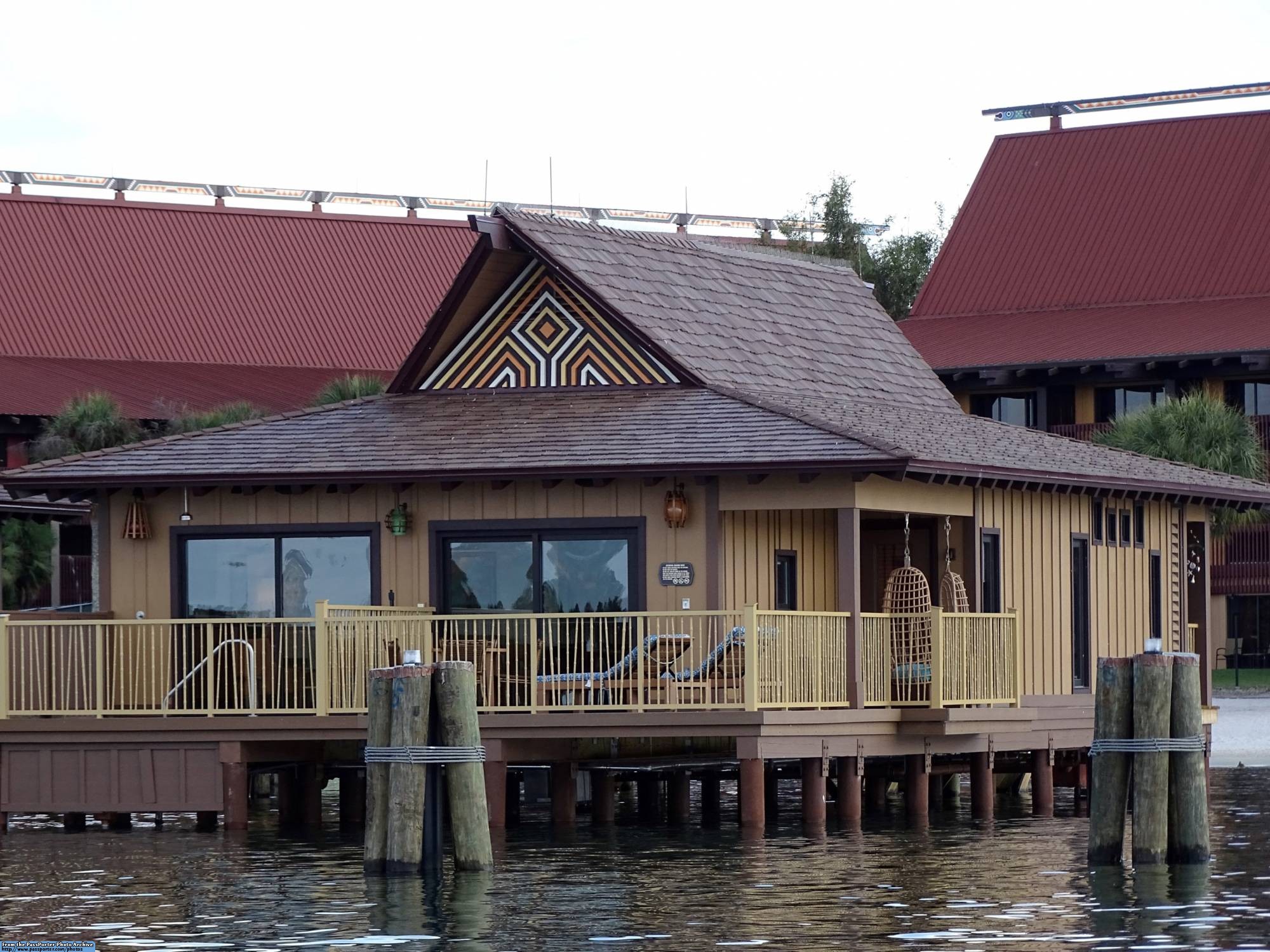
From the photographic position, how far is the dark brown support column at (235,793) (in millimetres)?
25469

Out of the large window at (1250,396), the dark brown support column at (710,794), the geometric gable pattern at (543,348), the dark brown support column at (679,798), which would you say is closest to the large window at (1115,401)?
the large window at (1250,396)

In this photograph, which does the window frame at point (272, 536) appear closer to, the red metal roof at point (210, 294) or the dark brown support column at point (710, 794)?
the dark brown support column at point (710, 794)

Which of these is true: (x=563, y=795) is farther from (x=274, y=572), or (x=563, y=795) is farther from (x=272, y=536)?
(x=272, y=536)

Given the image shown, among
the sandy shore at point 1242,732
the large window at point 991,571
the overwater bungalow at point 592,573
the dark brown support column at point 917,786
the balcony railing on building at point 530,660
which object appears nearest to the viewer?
the balcony railing on building at point 530,660

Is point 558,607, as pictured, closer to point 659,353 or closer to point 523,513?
point 523,513

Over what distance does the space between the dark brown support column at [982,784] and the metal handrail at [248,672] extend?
7.64m

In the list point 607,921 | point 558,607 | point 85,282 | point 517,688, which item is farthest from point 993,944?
point 85,282

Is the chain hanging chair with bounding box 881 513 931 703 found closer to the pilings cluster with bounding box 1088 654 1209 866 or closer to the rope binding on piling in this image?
the pilings cluster with bounding box 1088 654 1209 866

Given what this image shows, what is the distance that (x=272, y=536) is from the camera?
2764 cm

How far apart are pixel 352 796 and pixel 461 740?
26.5ft

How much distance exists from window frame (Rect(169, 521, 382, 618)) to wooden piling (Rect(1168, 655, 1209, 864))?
31.3 ft

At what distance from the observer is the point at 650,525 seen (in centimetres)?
2648

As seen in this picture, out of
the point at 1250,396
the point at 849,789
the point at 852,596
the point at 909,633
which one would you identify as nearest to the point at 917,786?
the point at 849,789

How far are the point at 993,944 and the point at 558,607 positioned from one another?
420 inches
